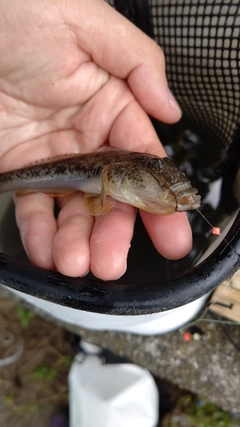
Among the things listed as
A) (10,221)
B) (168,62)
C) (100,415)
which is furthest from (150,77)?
(100,415)

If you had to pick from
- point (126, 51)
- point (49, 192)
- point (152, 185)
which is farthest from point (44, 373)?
point (126, 51)

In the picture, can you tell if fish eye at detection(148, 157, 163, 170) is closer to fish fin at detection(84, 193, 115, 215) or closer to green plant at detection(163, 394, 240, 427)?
fish fin at detection(84, 193, 115, 215)

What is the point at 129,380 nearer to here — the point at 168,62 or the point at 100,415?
the point at 100,415

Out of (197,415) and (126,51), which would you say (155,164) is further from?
(197,415)

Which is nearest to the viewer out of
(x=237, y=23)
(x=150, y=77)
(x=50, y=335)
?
(x=150, y=77)

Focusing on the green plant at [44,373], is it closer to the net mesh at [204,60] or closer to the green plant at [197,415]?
the green plant at [197,415]

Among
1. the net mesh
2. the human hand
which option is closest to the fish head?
Answer: the human hand

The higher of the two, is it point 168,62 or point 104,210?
point 168,62
